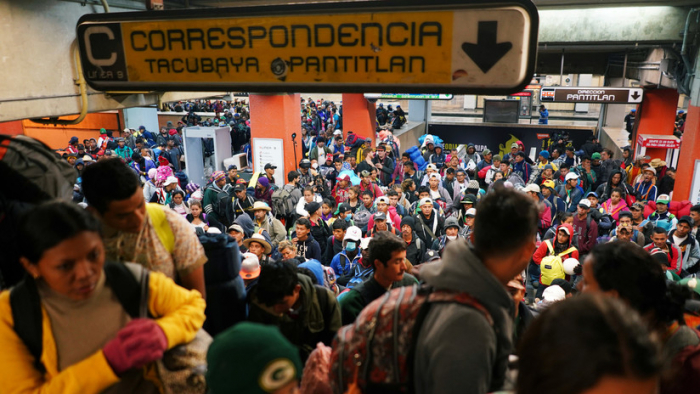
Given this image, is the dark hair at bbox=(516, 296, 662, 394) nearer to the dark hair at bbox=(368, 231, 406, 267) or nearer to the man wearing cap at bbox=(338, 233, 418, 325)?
the man wearing cap at bbox=(338, 233, 418, 325)

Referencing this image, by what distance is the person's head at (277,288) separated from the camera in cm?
263

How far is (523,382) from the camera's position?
41.4 inches

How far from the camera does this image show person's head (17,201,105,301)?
4.69 ft

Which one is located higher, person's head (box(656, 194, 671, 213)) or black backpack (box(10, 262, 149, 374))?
black backpack (box(10, 262, 149, 374))

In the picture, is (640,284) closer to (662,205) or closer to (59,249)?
(59,249)

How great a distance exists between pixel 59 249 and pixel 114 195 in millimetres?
436

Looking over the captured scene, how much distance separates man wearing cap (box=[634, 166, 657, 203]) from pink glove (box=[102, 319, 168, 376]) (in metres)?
10.7

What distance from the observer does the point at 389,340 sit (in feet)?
4.88

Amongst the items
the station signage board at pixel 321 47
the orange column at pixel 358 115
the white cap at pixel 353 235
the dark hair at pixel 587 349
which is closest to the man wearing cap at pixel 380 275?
the station signage board at pixel 321 47

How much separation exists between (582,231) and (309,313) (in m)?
6.61

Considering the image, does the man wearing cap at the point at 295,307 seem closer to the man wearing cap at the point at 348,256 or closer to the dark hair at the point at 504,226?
the dark hair at the point at 504,226

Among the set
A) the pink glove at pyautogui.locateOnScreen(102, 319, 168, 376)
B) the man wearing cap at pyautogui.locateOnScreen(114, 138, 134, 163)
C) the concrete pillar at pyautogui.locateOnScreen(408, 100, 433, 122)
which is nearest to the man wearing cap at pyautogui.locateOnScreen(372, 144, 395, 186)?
the man wearing cap at pyautogui.locateOnScreen(114, 138, 134, 163)

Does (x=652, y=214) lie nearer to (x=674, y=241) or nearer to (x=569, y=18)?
(x=674, y=241)

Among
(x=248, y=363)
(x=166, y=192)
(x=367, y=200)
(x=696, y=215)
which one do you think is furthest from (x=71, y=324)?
(x=166, y=192)
